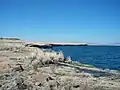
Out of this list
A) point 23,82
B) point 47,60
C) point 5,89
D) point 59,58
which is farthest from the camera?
point 59,58

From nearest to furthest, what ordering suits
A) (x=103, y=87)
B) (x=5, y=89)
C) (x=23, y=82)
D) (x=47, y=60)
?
(x=5, y=89) → (x=23, y=82) → (x=103, y=87) → (x=47, y=60)

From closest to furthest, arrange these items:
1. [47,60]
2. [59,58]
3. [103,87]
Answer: [103,87]
[47,60]
[59,58]

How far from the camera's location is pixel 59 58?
4275 cm

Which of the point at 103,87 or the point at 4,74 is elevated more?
the point at 4,74

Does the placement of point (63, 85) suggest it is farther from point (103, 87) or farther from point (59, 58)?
point (59, 58)

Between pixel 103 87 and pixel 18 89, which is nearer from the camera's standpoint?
pixel 18 89

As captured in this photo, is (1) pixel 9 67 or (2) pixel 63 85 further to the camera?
(1) pixel 9 67

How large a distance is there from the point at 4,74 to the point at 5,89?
10.5 ft

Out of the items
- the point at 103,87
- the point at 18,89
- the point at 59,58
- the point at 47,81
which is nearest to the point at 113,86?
the point at 103,87

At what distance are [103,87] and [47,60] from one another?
1768 centimetres

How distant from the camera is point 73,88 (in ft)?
57.2

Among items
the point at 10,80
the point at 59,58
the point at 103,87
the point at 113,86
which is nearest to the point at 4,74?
the point at 10,80

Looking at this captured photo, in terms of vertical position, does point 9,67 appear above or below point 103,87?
above

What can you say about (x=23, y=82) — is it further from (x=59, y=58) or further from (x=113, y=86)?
(x=59, y=58)
